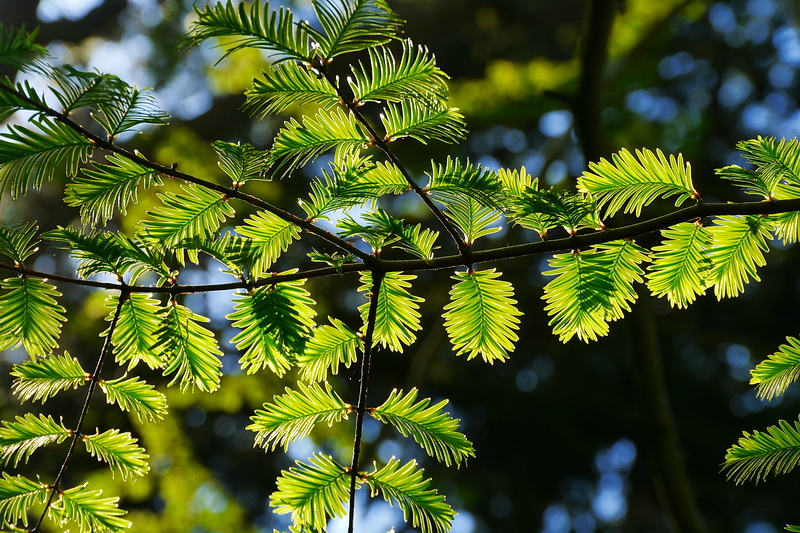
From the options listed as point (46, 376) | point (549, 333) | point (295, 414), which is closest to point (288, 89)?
point (295, 414)

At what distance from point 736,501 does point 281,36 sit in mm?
6521

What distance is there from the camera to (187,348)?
33.0 inches

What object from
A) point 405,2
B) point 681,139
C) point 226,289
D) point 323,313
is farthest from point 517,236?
point 405,2

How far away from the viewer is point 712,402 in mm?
5879

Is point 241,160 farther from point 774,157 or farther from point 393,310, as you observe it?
point 774,157

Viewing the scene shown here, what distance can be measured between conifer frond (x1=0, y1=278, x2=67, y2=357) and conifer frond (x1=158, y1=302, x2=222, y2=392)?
0.16 meters

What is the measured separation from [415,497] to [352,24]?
64cm

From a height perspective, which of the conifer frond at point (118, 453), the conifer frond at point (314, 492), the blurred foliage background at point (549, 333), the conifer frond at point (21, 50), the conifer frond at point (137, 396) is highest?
the blurred foliage background at point (549, 333)

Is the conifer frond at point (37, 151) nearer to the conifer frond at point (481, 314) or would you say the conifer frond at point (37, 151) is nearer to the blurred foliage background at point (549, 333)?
the conifer frond at point (481, 314)

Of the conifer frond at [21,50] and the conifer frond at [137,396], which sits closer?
the conifer frond at [21,50]

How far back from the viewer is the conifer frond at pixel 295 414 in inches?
33.6

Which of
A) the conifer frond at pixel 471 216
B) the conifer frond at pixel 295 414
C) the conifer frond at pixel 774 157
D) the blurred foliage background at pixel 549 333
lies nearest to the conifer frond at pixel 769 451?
the conifer frond at pixel 774 157

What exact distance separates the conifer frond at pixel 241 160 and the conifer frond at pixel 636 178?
433 millimetres

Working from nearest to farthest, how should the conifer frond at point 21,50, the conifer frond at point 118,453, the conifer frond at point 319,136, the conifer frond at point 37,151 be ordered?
the conifer frond at point 21,50, the conifer frond at point 37,151, the conifer frond at point 319,136, the conifer frond at point 118,453
